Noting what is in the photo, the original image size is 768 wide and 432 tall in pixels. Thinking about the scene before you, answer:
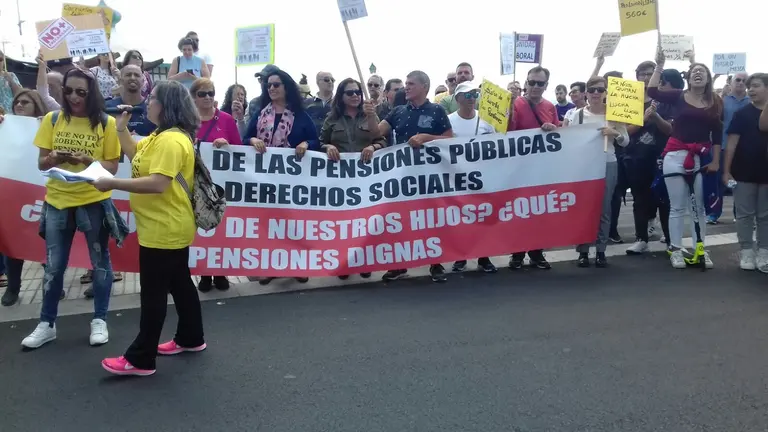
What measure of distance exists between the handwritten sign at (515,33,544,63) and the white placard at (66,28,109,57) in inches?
198

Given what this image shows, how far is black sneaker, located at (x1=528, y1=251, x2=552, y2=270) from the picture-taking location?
21.9 feet

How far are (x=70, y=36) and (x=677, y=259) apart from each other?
21.5ft

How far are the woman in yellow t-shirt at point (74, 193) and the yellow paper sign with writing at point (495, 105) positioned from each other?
326cm

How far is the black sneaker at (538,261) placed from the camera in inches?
263

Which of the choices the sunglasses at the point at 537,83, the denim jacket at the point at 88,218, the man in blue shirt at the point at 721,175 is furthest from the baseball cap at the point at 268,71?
the man in blue shirt at the point at 721,175

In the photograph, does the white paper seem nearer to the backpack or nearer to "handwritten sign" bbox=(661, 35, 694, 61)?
the backpack

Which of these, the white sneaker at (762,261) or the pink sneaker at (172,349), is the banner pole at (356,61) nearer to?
the pink sneaker at (172,349)

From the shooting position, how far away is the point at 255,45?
25.5 feet

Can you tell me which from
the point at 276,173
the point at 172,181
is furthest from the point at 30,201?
the point at 172,181

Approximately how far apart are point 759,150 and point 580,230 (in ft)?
5.99

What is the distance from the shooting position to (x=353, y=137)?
248 inches

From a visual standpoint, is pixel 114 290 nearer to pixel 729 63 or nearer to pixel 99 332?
pixel 99 332

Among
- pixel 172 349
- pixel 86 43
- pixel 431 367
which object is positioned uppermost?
pixel 86 43

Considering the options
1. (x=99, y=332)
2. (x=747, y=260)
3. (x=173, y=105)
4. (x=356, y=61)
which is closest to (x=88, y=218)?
(x=99, y=332)
